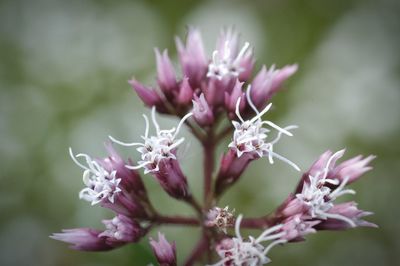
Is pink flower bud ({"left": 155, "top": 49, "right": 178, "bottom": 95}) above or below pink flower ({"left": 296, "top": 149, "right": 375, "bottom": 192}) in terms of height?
above

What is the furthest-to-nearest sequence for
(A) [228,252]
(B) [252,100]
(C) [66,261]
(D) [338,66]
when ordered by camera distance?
(D) [338,66] → (C) [66,261] → (B) [252,100] → (A) [228,252]

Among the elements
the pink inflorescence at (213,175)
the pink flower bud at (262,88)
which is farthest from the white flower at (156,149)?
the pink flower bud at (262,88)

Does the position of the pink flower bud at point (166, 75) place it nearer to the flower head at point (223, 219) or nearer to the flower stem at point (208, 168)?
the flower stem at point (208, 168)

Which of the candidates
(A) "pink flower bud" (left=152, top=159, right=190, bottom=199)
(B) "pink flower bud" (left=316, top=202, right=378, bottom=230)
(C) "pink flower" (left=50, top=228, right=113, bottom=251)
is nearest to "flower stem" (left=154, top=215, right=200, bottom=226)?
(A) "pink flower bud" (left=152, top=159, right=190, bottom=199)

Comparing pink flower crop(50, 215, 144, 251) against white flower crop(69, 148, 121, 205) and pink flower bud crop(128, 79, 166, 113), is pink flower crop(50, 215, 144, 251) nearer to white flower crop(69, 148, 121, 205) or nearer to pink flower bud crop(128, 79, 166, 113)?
white flower crop(69, 148, 121, 205)

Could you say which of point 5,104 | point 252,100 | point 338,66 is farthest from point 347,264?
point 5,104

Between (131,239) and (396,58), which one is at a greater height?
(396,58)

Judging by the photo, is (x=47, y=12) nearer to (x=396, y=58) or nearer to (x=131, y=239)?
(x=396, y=58)
